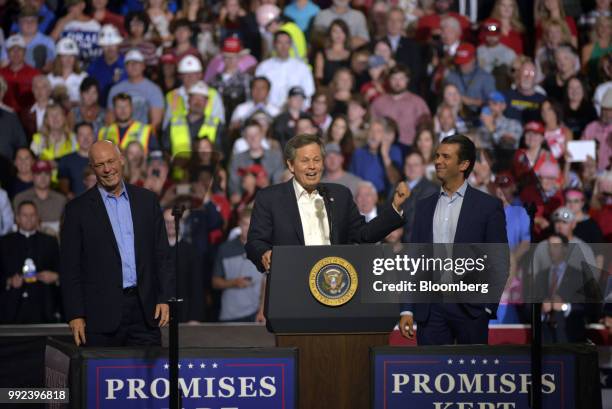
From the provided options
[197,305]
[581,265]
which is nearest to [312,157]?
[581,265]

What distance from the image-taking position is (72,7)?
12.2m

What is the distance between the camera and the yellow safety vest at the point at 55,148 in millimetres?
11062

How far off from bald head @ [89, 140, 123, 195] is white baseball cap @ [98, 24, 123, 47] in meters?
5.92

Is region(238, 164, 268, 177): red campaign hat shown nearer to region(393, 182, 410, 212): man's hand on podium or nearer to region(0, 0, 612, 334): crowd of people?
region(0, 0, 612, 334): crowd of people

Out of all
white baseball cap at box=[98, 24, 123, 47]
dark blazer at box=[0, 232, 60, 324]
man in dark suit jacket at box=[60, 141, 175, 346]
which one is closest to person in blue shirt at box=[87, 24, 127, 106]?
white baseball cap at box=[98, 24, 123, 47]

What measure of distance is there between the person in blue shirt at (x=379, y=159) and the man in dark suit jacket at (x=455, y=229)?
4485mm

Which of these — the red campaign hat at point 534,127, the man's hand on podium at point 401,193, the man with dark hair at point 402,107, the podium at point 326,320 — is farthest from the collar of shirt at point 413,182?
the podium at point 326,320

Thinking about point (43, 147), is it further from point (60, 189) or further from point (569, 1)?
point (569, 1)

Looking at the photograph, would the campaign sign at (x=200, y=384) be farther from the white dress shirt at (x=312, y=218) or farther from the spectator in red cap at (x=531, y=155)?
the spectator in red cap at (x=531, y=155)

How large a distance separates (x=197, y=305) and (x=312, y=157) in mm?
4435

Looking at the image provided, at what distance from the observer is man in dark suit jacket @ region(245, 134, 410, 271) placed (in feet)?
19.4

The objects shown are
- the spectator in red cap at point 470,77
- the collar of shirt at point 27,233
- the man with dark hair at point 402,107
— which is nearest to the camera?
the collar of shirt at point 27,233

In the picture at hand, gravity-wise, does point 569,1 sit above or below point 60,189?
above

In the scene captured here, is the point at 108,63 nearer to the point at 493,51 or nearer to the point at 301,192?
the point at 493,51
